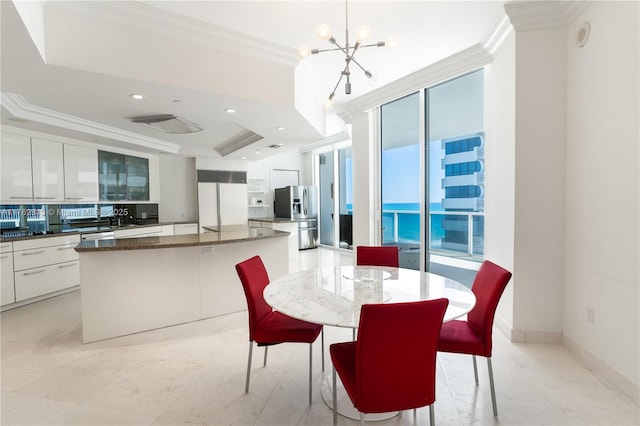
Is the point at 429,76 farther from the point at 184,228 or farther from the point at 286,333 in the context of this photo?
the point at 184,228

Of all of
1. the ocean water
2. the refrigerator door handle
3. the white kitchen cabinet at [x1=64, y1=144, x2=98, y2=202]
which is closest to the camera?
the ocean water

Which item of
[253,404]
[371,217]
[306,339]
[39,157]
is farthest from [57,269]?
[371,217]

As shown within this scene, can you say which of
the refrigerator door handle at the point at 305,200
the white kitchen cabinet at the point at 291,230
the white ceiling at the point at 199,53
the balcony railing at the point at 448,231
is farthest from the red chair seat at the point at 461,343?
the refrigerator door handle at the point at 305,200

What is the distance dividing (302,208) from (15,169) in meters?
5.04

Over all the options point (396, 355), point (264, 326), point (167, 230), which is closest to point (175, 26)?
point (264, 326)

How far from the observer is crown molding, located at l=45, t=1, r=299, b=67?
7.20 feet

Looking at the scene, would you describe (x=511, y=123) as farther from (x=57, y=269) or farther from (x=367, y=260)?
(x=57, y=269)

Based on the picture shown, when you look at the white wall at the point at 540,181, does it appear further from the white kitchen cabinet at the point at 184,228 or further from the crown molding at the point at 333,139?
the white kitchen cabinet at the point at 184,228

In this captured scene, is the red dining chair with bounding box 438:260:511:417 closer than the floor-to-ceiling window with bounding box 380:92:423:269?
Yes

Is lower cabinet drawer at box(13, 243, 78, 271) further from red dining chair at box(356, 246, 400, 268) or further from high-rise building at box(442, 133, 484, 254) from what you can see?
high-rise building at box(442, 133, 484, 254)

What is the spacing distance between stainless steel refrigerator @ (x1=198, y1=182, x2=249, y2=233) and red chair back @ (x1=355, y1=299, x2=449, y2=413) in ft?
19.7

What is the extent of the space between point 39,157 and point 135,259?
2600mm

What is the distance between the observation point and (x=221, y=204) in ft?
22.5

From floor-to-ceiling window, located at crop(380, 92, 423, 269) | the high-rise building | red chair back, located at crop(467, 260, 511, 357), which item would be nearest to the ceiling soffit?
floor-to-ceiling window, located at crop(380, 92, 423, 269)
